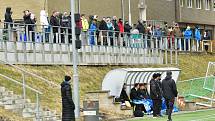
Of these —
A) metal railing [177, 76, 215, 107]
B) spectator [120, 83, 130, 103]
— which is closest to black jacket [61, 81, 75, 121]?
spectator [120, 83, 130, 103]

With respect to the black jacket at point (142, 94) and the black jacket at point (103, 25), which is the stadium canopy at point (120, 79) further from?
the black jacket at point (103, 25)

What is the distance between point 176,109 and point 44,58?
681 centimetres

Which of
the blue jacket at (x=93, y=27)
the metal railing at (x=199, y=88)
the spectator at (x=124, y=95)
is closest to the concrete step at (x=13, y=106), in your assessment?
the spectator at (x=124, y=95)

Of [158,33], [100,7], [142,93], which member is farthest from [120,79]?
[100,7]

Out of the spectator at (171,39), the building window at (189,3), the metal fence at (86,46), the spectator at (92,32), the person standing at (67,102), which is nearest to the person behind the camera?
the person standing at (67,102)

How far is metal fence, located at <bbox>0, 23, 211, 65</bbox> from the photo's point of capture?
3083cm

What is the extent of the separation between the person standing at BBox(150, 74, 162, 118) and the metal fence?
145 inches

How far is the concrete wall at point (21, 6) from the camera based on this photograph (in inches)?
1843

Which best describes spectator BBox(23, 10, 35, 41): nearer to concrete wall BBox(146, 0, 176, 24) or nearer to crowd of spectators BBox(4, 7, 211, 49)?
crowd of spectators BBox(4, 7, 211, 49)

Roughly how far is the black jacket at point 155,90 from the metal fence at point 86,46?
369cm

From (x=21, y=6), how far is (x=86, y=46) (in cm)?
1233

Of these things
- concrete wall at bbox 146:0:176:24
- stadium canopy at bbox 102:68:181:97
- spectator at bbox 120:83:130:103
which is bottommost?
spectator at bbox 120:83:130:103

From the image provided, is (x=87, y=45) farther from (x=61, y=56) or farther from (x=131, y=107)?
(x=131, y=107)

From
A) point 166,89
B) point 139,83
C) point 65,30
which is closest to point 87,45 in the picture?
point 65,30
